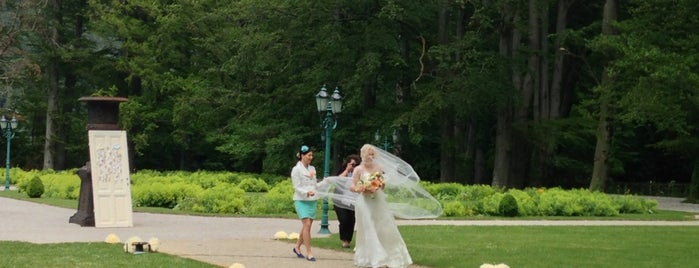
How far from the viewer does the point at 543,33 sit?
→ 149 feet

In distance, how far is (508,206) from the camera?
95.8ft

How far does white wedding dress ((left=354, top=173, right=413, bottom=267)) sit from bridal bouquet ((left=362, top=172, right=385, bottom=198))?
10cm

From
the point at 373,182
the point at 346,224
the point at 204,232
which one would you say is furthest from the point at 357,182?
the point at 204,232

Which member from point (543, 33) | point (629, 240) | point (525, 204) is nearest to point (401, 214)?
point (629, 240)

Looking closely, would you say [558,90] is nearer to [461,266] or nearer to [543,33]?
[543,33]

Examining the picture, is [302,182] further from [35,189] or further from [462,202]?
[35,189]

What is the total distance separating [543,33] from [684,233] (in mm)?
23484

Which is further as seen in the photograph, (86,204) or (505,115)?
(505,115)

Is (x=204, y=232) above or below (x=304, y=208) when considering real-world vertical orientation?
below

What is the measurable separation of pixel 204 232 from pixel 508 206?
33.8 ft

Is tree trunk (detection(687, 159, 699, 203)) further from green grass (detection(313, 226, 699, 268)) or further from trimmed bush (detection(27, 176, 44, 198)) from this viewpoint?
trimmed bush (detection(27, 176, 44, 198))

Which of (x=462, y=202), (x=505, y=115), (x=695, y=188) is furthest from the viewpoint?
(x=505, y=115)

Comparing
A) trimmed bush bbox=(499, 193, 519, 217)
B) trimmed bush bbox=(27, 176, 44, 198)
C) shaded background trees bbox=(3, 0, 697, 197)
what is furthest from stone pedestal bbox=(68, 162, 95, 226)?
shaded background trees bbox=(3, 0, 697, 197)

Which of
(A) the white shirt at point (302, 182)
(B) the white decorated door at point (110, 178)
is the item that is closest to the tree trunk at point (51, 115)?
(B) the white decorated door at point (110, 178)
